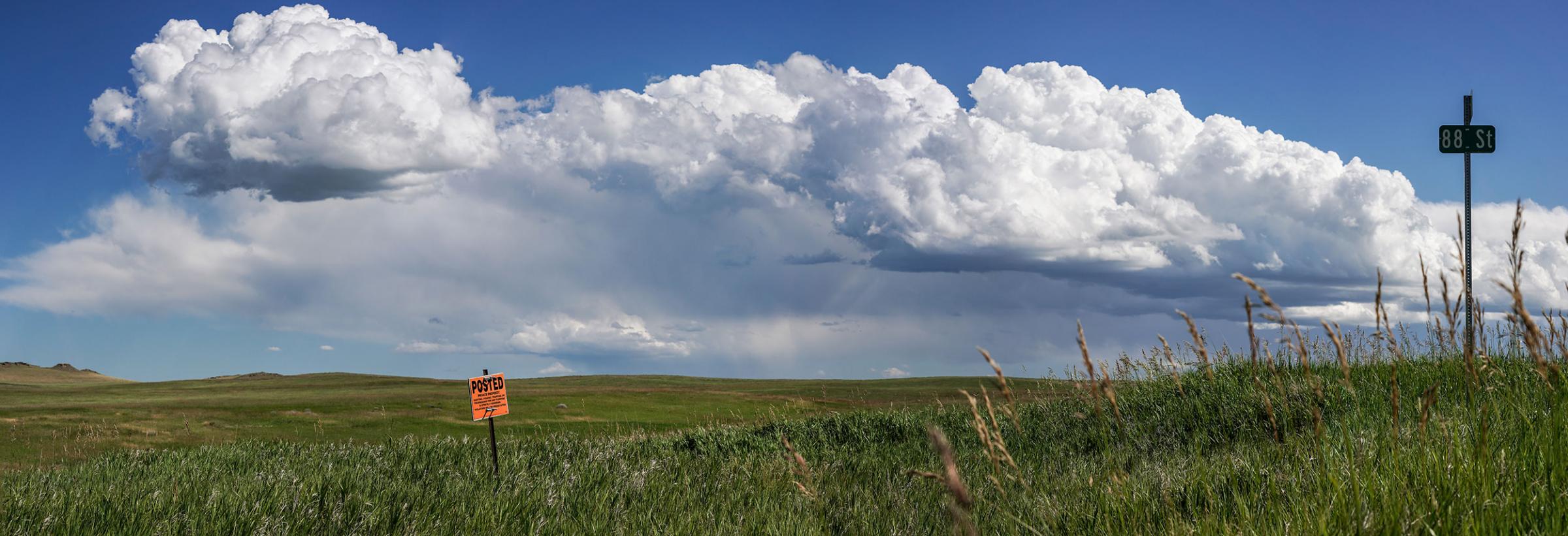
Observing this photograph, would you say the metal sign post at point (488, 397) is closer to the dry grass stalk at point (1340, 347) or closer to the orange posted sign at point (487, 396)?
the orange posted sign at point (487, 396)

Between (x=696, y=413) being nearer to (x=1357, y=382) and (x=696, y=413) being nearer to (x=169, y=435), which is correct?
(x=169, y=435)

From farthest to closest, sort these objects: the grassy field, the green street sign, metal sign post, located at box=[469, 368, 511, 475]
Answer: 1. the grassy field
2. the green street sign
3. metal sign post, located at box=[469, 368, 511, 475]

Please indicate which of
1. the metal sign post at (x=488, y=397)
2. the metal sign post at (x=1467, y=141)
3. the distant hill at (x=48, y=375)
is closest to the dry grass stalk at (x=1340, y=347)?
the metal sign post at (x=488, y=397)

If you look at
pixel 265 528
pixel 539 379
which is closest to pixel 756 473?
pixel 265 528

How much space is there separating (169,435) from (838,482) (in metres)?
21.3

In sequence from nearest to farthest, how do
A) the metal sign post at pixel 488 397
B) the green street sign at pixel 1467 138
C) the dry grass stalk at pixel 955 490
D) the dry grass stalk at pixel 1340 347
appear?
the dry grass stalk at pixel 955 490 → the dry grass stalk at pixel 1340 347 → the metal sign post at pixel 488 397 → the green street sign at pixel 1467 138

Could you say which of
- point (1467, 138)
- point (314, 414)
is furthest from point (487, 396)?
point (314, 414)

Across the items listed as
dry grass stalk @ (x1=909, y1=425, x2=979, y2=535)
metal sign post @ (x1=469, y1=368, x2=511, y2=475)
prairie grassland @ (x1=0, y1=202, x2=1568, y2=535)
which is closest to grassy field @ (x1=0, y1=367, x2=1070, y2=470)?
prairie grassland @ (x1=0, y1=202, x2=1568, y2=535)

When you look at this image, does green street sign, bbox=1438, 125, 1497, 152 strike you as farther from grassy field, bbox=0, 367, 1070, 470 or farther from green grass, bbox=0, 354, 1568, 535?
grassy field, bbox=0, 367, 1070, 470

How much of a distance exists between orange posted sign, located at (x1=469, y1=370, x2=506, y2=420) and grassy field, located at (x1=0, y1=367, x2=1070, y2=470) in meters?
4.45

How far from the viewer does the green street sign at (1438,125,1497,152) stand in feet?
46.6

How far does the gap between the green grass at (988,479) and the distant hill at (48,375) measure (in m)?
79.2

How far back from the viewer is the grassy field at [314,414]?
1944 centimetres

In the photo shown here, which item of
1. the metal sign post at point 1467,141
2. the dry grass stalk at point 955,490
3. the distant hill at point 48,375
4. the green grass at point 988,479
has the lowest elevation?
the distant hill at point 48,375
